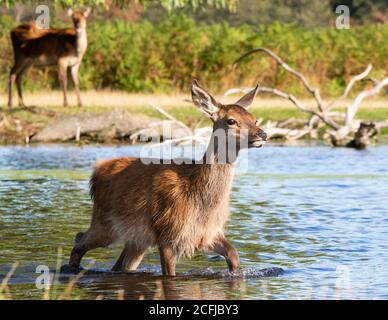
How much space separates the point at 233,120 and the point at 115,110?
14.4 m

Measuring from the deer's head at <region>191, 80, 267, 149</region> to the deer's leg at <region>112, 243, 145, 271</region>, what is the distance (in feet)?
4.55

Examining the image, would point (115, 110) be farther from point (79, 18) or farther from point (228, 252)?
point (228, 252)

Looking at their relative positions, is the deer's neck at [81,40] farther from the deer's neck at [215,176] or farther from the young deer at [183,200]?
the deer's neck at [215,176]

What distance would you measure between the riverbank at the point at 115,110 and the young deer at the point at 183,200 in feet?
37.7

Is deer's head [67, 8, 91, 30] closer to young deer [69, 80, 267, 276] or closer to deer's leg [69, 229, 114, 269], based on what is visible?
deer's leg [69, 229, 114, 269]

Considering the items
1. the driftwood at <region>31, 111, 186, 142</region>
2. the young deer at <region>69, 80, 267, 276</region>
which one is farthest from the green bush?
the young deer at <region>69, 80, 267, 276</region>

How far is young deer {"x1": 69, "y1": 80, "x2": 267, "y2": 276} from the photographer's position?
32.5 feet

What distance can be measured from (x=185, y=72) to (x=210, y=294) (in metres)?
23.6

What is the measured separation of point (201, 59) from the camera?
107 feet

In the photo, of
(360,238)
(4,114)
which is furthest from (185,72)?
(360,238)

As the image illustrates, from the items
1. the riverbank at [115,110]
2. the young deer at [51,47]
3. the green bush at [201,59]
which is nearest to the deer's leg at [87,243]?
the riverbank at [115,110]

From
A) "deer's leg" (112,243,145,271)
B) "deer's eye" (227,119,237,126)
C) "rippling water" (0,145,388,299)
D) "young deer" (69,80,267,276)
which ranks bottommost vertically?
"rippling water" (0,145,388,299)
